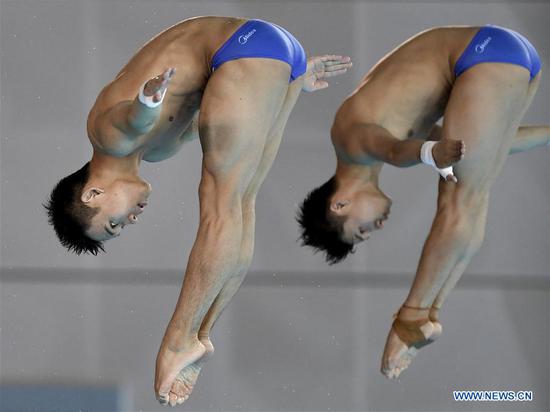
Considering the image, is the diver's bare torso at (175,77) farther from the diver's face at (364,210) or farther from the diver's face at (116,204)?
the diver's face at (364,210)

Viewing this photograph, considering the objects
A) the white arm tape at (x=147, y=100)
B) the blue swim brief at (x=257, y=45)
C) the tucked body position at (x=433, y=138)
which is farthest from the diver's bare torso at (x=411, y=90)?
the white arm tape at (x=147, y=100)

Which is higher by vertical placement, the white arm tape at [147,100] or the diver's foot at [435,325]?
the white arm tape at [147,100]

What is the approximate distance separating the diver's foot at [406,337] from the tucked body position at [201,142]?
1.89ft

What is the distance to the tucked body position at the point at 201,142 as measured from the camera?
3.41 m

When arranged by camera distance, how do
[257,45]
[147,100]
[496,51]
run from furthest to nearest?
[496,51] → [257,45] → [147,100]

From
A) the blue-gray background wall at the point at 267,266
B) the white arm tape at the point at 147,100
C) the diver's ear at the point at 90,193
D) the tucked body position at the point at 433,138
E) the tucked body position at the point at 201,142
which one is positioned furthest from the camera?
the blue-gray background wall at the point at 267,266

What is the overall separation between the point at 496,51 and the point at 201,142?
965 mm

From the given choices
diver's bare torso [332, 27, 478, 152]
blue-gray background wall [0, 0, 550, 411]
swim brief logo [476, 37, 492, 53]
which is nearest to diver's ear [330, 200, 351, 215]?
diver's bare torso [332, 27, 478, 152]

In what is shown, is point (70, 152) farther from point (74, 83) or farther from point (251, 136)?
point (251, 136)

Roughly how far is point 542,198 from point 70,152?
2.11 meters

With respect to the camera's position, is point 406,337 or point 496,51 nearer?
point 496,51

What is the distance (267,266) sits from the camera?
5.30 metres

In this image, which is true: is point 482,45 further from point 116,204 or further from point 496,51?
point 116,204

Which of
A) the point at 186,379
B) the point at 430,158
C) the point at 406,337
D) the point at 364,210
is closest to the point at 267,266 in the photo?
the point at 364,210
